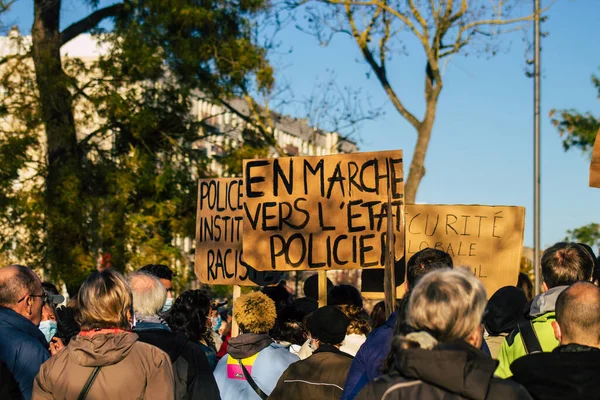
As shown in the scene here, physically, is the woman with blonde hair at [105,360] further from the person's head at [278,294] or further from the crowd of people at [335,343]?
the person's head at [278,294]

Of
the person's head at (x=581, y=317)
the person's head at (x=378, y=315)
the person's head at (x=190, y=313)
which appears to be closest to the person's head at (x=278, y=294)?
the person's head at (x=378, y=315)

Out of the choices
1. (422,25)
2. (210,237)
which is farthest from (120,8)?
(210,237)

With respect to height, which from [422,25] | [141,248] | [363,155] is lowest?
[141,248]

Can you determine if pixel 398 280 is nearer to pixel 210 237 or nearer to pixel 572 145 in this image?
pixel 210 237

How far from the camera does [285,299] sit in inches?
384

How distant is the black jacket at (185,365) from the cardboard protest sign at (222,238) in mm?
4479

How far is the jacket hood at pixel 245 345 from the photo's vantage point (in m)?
6.20

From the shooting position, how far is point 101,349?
4.22 metres

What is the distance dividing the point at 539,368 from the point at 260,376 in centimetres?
295

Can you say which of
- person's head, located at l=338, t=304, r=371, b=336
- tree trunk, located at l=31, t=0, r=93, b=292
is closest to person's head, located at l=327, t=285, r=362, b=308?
person's head, located at l=338, t=304, r=371, b=336

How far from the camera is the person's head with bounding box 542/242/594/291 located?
16.1 ft

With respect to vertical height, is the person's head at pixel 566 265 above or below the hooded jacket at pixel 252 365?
above

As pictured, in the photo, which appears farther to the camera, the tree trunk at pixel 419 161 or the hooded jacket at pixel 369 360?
the tree trunk at pixel 419 161

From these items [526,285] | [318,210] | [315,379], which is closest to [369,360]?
[315,379]
